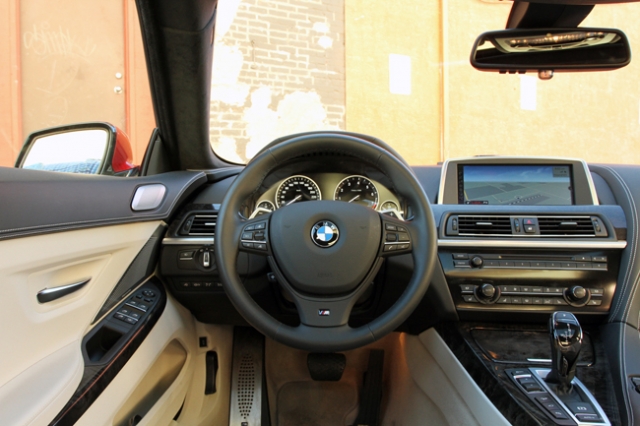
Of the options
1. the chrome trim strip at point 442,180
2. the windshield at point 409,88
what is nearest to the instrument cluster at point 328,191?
the chrome trim strip at point 442,180

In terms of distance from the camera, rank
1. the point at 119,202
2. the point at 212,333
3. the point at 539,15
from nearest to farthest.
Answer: the point at 539,15, the point at 119,202, the point at 212,333

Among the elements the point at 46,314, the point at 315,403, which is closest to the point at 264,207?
the point at 46,314

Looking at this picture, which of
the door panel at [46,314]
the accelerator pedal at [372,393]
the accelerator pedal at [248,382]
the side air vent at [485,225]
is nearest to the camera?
the door panel at [46,314]

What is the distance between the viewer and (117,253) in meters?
1.48

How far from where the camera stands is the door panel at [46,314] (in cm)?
103

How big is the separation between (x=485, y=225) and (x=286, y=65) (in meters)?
3.75

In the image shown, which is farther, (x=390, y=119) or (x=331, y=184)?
(x=390, y=119)

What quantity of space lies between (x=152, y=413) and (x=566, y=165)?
1804 millimetres

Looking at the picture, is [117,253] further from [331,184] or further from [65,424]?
[331,184]

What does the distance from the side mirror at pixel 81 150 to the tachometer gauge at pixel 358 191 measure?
0.97m

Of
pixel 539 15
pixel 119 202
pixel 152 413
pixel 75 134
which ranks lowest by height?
pixel 152 413

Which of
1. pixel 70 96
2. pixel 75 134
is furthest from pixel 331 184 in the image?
pixel 70 96

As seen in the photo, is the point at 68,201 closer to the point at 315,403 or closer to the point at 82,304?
the point at 82,304

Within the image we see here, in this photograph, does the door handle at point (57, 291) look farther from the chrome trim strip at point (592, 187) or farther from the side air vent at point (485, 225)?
the chrome trim strip at point (592, 187)
